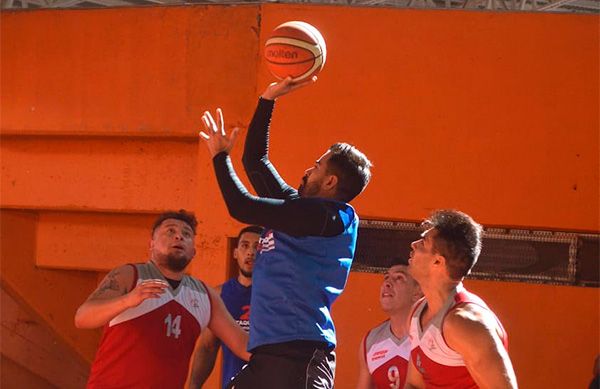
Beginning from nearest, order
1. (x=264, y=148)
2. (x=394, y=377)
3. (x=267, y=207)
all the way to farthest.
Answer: (x=267, y=207), (x=264, y=148), (x=394, y=377)

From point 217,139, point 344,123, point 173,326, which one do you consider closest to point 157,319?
point 173,326

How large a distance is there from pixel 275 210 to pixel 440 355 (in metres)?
1.16

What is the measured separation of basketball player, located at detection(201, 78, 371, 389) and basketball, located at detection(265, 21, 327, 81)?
0.30m

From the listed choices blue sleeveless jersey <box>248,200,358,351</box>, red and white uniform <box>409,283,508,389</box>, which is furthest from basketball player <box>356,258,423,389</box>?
blue sleeveless jersey <box>248,200,358,351</box>

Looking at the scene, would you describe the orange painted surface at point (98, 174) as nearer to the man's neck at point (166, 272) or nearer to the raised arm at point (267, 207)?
the man's neck at point (166, 272)

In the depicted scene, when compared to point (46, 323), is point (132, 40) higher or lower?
higher

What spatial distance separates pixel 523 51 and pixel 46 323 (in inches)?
219

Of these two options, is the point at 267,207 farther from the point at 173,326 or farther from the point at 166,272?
the point at 166,272

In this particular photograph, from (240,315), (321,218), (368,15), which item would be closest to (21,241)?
(240,315)

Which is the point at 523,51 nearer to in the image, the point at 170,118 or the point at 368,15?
the point at 368,15

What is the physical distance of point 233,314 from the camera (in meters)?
8.06

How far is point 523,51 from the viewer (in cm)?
906

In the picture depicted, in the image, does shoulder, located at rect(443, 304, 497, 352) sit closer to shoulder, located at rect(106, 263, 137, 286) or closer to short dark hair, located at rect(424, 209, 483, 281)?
short dark hair, located at rect(424, 209, 483, 281)

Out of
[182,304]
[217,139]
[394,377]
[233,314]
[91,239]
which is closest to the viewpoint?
[217,139]
